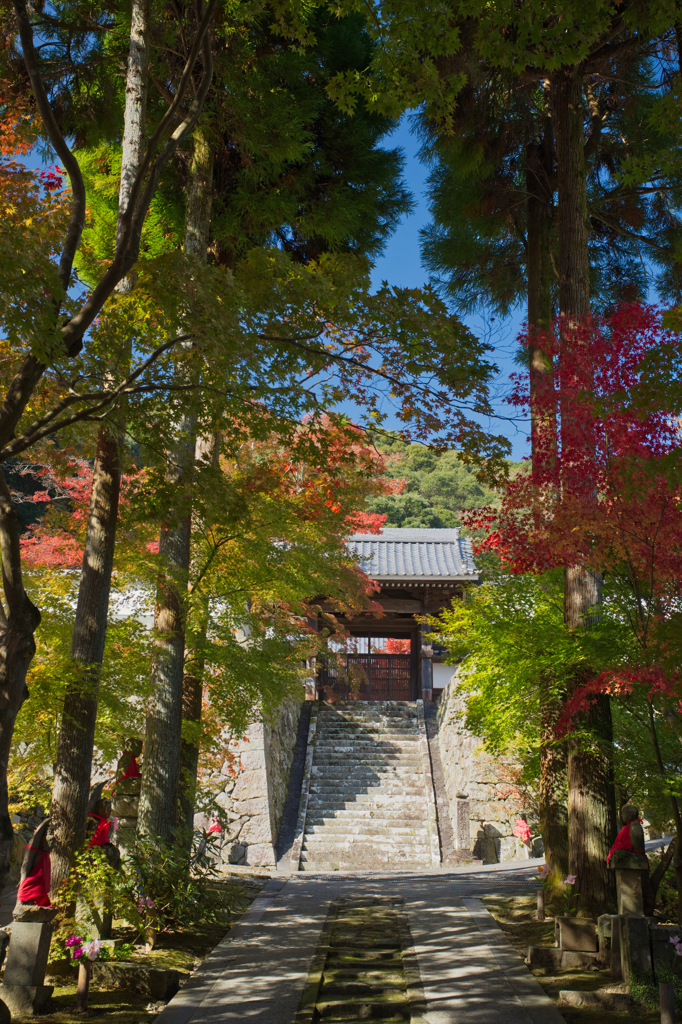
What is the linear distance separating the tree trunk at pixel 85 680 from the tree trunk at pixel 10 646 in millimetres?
1153

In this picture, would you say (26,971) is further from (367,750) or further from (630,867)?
(367,750)

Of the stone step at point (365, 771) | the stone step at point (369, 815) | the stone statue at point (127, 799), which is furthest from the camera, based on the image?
the stone step at point (365, 771)

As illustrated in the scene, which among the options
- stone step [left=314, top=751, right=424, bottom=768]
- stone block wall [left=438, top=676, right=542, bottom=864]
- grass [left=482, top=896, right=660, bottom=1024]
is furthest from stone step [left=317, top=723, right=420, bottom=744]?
grass [left=482, top=896, right=660, bottom=1024]

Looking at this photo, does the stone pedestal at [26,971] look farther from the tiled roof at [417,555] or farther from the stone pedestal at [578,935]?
the tiled roof at [417,555]

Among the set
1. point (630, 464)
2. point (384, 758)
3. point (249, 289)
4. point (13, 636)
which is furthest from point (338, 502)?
point (384, 758)

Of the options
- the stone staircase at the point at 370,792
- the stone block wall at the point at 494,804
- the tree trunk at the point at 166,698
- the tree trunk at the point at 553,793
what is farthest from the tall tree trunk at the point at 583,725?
the stone staircase at the point at 370,792

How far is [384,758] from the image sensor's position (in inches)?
617

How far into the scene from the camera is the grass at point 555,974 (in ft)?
16.6

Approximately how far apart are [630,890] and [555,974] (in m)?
0.92

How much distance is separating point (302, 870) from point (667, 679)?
881cm

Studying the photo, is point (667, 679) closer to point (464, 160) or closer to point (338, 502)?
point (338, 502)

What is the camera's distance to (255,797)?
43.3ft

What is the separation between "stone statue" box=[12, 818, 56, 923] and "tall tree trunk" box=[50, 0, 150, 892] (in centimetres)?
55

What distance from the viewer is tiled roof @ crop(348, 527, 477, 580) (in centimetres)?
1834
